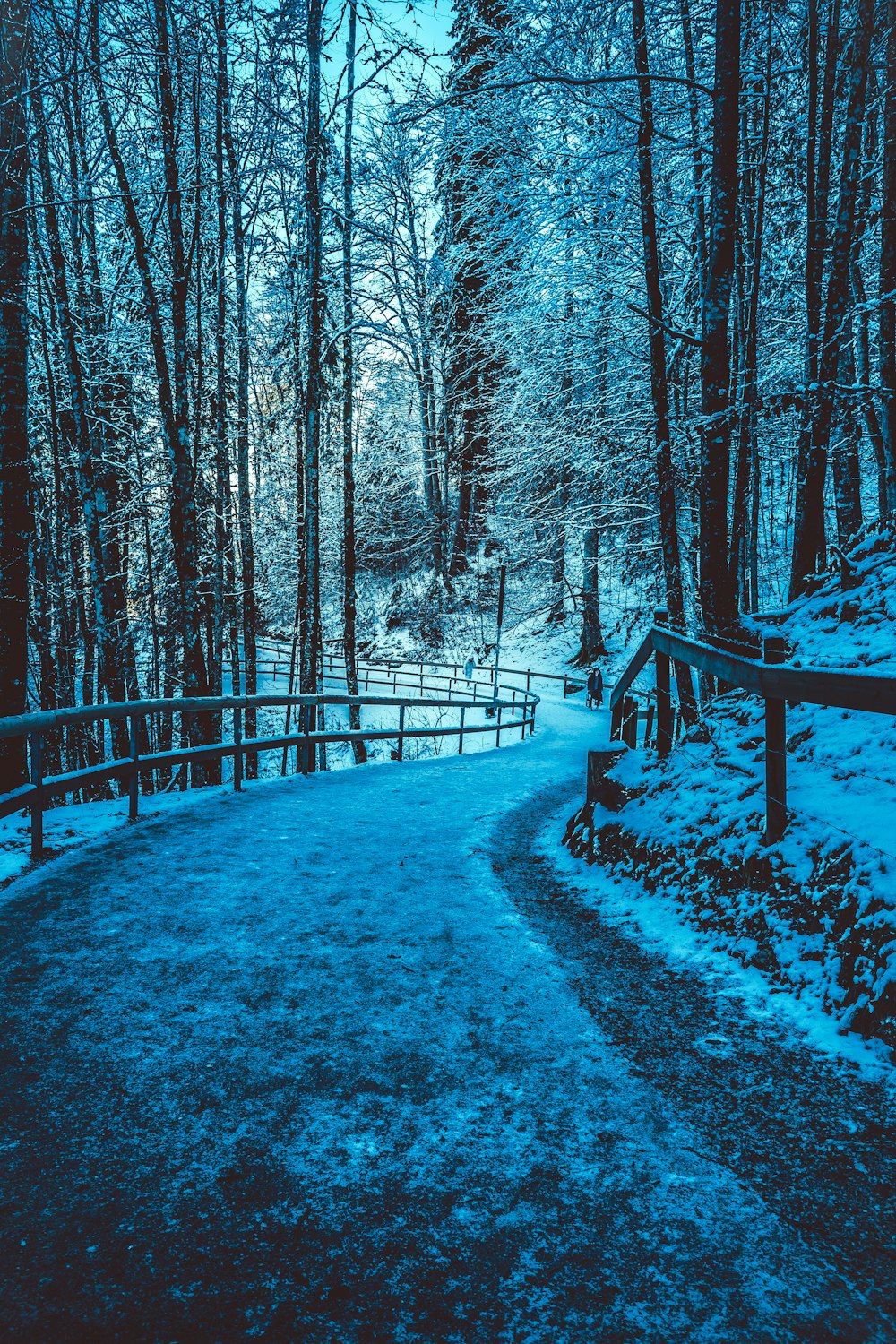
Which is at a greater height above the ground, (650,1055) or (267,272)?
(267,272)

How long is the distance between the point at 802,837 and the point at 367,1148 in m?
2.97

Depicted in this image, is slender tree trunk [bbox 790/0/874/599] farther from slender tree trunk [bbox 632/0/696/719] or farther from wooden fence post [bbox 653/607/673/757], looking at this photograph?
wooden fence post [bbox 653/607/673/757]

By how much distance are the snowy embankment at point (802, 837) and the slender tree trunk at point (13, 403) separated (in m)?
6.04

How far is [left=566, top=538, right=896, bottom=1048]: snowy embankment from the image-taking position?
11.7ft

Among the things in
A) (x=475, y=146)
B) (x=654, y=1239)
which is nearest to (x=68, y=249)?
(x=475, y=146)

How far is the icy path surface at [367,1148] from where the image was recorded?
1.98 m

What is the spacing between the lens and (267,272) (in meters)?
20.9

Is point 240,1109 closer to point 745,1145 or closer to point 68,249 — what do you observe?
point 745,1145

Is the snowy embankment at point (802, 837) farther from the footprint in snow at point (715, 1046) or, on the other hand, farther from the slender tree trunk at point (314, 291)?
the slender tree trunk at point (314, 291)

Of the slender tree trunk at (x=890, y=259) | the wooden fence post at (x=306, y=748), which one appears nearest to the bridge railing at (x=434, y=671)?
the wooden fence post at (x=306, y=748)

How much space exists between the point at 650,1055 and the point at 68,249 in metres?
18.7

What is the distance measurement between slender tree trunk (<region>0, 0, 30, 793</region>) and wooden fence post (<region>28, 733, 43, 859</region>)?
5.76 ft

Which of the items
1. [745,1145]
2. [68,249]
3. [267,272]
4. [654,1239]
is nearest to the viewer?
[654,1239]

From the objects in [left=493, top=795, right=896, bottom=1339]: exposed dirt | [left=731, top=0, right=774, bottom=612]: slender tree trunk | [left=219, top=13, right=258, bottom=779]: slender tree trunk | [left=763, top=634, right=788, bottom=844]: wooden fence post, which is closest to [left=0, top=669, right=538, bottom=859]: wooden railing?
[left=493, top=795, right=896, bottom=1339]: exposed dirt
